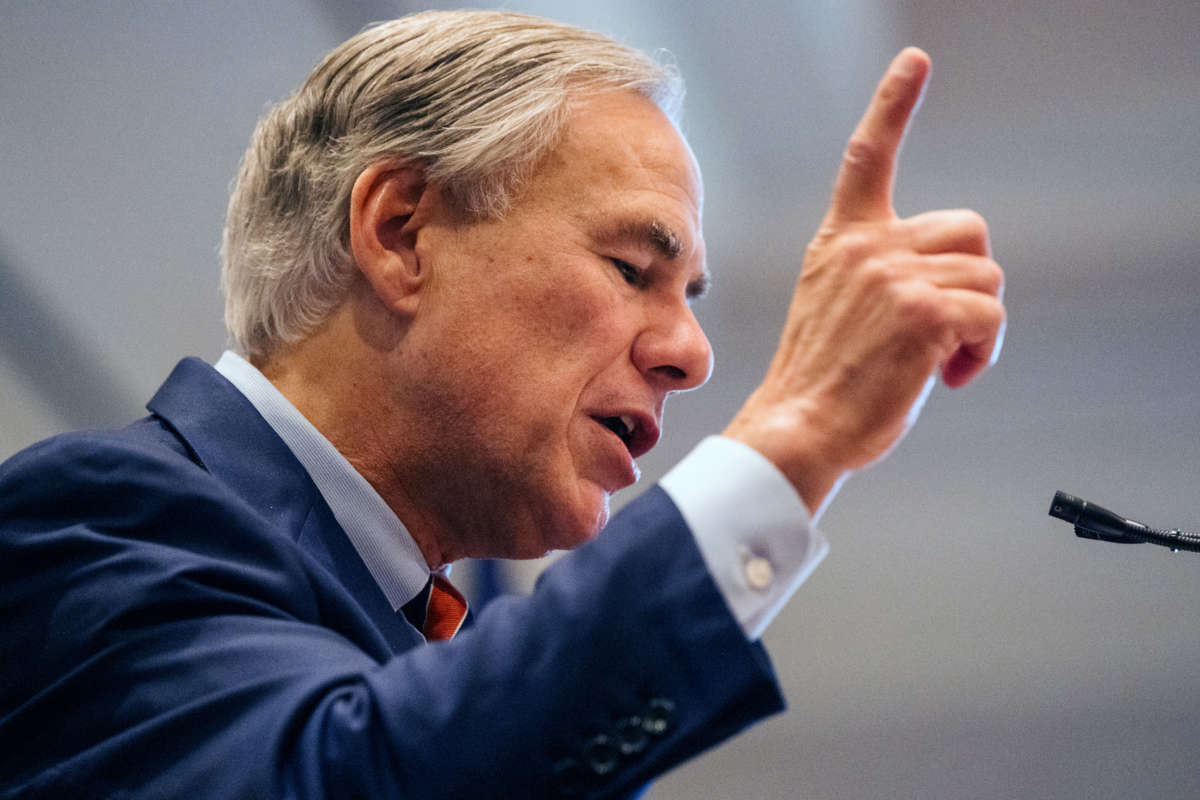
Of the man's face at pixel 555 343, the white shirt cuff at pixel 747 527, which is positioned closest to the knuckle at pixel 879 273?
the white shirt cuff at pixel 747 527

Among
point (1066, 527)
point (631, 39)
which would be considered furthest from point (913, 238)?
point (1066, 527)

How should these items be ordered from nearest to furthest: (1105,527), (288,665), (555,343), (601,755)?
(601,755) → (288,665) → (1105,527) → (555,343)

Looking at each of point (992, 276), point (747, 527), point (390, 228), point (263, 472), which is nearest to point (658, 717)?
point (747, 527)

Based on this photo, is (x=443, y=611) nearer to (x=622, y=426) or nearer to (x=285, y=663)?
(x=622, y=426)

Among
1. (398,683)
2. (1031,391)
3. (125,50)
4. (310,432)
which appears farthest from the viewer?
(1031,391)

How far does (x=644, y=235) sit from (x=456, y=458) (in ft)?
1.00

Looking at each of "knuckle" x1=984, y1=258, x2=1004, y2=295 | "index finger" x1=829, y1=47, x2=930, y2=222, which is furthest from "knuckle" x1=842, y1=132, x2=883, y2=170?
"knuckle" x1=984, y1=258, x2=1004, y2=295

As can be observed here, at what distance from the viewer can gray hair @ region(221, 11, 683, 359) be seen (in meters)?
1.23

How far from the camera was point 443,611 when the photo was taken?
1265 mm

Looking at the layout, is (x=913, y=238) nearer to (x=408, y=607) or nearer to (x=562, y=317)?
(x=562, y=317)

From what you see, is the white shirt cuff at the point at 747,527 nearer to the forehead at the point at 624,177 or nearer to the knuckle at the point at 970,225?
the knuckle at the point at 970,225

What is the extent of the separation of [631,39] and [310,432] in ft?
3.90

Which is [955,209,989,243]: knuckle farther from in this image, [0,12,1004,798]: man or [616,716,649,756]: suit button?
[616,716,649,756]: suit button

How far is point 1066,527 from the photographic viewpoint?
2.33 metres
